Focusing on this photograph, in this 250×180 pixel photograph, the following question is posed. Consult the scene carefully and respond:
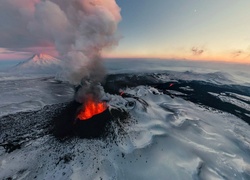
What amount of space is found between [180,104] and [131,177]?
53.3 m

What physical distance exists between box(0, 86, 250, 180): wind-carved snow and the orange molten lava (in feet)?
39.4

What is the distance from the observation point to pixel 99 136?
41250 mm

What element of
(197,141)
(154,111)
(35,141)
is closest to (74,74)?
(35,141)

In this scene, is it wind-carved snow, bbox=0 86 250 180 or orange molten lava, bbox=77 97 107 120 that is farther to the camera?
orange molten lava, bbox=77 97 107 120

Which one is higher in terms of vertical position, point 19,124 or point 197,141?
point 19,124

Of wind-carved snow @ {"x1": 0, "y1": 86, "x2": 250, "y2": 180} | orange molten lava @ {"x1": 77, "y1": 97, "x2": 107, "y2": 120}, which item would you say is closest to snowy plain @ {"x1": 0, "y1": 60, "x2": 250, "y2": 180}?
wind-carved snow @ {"x1": 0, "y1": 86, "x2": 250, "y2": 180}

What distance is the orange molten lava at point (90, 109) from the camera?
5272 centimetres

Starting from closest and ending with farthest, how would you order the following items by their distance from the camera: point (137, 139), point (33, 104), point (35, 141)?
point (35, 141)
point (137, 139)
point (33, 104)

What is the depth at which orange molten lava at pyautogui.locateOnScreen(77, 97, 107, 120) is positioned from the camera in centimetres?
5272

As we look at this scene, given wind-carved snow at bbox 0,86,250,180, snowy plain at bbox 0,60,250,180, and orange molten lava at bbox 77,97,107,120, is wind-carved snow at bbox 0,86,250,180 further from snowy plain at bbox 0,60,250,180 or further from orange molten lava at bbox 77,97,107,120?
orange molten lava at bbox 77,97,107,120

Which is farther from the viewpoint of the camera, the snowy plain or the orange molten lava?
the orange molten lava

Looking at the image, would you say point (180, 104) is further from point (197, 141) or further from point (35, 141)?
point (35, 141)

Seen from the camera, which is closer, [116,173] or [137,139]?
[116,173]

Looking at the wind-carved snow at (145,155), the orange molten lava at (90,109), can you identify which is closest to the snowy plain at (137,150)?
the wind-carved snow at (145,155)
